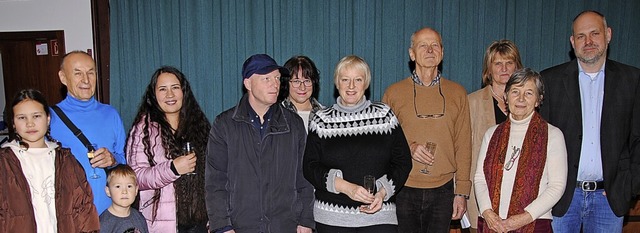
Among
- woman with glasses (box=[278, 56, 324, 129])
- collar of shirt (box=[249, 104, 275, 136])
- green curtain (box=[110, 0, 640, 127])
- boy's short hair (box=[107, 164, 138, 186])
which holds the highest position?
green curtain (box=[110, 0, 640, 127])

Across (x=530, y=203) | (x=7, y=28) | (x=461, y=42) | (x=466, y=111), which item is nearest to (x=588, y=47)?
(x=466, y=111)

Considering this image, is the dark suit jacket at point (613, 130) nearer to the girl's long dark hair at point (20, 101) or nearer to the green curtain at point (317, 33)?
the green curtain at point (317, 33)

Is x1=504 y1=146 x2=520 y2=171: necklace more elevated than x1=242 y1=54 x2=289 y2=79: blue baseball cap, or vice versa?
x1=242 y1=54 x2=289 y2=79: blue baseball cap

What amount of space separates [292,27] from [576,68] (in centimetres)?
277

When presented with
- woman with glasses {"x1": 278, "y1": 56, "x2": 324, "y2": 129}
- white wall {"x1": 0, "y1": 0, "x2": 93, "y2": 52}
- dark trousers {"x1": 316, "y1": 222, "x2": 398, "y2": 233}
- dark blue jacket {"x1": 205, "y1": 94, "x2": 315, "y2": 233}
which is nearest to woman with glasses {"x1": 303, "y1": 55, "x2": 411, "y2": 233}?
dark trousers {"x1": 316, "y1": 222, "x2": 398, "y2": 233}

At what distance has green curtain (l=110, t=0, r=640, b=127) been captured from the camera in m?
4.75

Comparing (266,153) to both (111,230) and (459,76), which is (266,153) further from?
(459,76)

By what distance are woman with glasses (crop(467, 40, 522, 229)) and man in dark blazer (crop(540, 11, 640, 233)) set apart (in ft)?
1.26

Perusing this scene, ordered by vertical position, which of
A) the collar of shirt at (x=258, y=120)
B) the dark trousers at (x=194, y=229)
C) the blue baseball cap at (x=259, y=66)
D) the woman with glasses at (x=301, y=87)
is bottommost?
the dark trousers at (x=194, y=229)

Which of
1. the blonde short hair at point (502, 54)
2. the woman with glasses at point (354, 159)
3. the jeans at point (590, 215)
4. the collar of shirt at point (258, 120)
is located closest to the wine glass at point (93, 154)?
the collar of shirt at point (258, 120)

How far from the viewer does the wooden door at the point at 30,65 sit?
511 cm

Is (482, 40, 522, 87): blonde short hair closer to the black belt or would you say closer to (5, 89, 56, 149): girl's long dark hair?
the black belt

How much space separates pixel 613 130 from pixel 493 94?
72 cm

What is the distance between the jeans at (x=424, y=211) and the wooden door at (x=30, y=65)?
13.3ft
